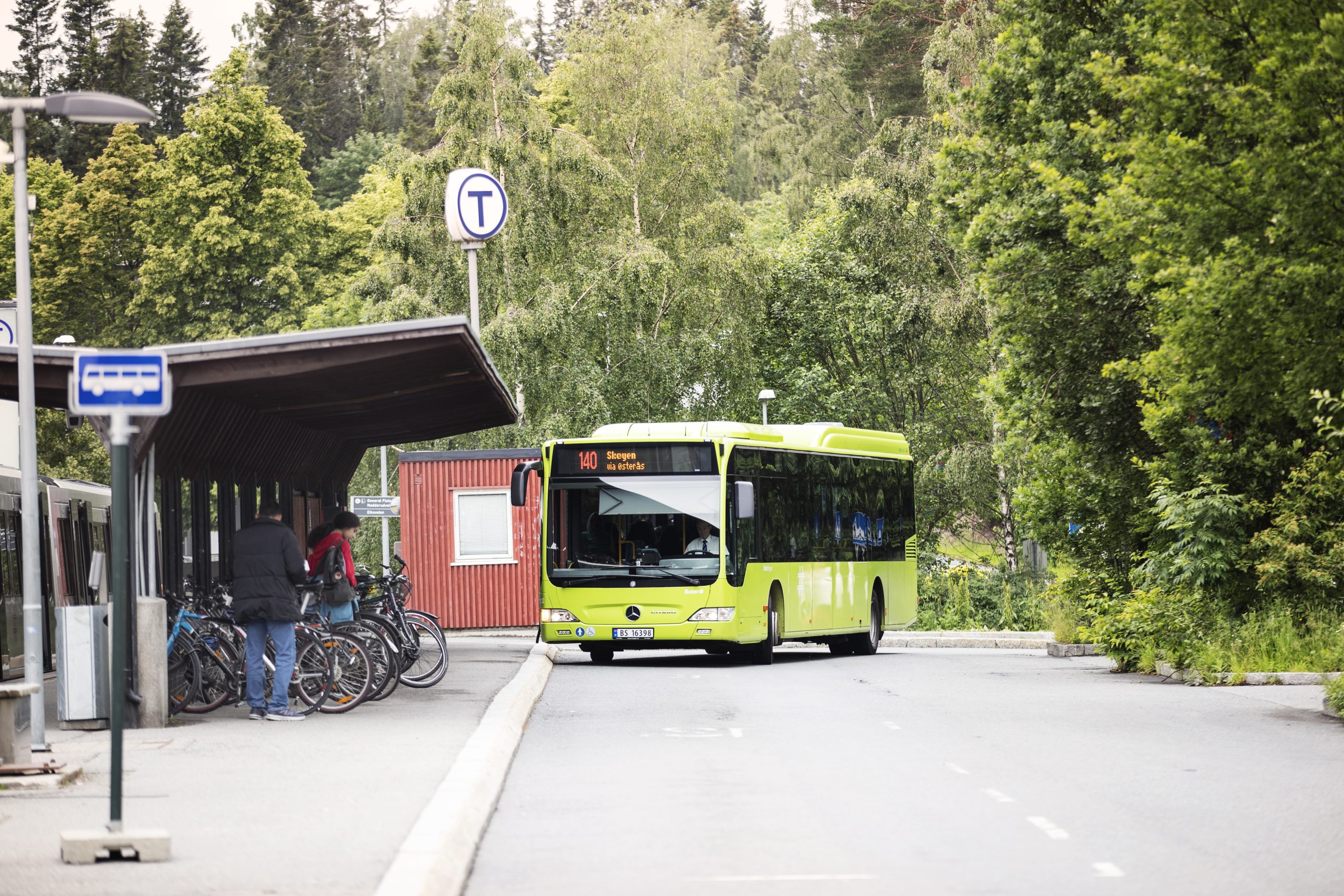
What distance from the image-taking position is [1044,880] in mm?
8195

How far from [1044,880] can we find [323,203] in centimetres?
7453

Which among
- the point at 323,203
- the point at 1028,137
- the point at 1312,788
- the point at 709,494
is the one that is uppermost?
the point at 323,203

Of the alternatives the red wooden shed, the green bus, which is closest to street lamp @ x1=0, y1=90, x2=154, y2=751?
the green bus

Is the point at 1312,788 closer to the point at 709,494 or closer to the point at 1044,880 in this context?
the point at 1044,880

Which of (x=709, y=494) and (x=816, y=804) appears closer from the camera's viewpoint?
(x=816, y=804)

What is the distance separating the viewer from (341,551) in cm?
1894

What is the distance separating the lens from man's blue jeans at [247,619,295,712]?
15.6 m

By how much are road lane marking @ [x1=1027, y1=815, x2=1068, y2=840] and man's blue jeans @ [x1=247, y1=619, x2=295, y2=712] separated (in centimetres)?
753

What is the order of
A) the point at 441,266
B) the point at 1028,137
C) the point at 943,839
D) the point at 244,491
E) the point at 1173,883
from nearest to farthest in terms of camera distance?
the point at 1173,883 < the point at 943,839 < the point at 244,491 < the point at 1028,137 < the point at 441,266

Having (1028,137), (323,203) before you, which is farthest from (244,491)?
(323,203)

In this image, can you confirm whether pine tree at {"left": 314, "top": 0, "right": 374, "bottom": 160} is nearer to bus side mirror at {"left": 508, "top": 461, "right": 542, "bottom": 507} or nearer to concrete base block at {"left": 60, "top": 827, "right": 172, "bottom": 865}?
bus side mirror at {"left": 508, "top": 461, "right": 542, "bottom": 507}

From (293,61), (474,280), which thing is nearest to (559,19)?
(293,61)

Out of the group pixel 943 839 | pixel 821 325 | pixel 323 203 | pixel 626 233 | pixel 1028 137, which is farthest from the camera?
pixel 323 203

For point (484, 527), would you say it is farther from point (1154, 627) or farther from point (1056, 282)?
point (1154, 627)
